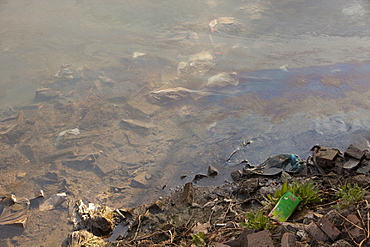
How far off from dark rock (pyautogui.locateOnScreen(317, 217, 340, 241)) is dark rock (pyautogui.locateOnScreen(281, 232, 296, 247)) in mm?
203

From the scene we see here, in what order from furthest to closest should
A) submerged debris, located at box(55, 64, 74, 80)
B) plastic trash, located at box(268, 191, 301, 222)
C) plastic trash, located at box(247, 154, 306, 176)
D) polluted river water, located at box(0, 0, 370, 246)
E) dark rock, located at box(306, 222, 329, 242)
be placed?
submerged debris, located at box(55, 64, 74, 80), polluted river water, located at box(0, 0, 370, 246), plastic trash, located at box(247, 154, 306, 176), plastic trash, located at box(268, 191, 301, 222), dark rock, located at box(306, 222, 329, 242)

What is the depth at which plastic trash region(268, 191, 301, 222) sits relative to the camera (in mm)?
2354

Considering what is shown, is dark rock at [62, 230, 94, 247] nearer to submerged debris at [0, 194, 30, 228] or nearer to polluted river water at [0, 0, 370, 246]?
polluted river water at [0, 0, 370, 246]

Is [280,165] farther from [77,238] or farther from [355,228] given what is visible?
[77,238]

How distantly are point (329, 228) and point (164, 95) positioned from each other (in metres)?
3.42

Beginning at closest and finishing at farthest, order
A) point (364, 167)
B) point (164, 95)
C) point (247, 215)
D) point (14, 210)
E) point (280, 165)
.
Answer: point (247, 215) → point (364, 167) → point (14, 210) → point (280, 165) → point (164, 95)

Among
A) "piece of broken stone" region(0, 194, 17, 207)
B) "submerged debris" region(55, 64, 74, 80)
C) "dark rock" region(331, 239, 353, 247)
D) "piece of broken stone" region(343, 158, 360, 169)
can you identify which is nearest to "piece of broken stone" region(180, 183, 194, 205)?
"dark rock" region(331, 239, 353, 247)

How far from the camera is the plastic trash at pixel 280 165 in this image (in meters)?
3.35

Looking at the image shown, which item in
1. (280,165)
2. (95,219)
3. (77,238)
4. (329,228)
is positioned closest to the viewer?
(329,228)

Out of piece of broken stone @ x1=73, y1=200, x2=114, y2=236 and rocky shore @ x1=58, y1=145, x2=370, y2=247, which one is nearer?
rocky shore @ x1=58, y1=145, x2=370, y2=247

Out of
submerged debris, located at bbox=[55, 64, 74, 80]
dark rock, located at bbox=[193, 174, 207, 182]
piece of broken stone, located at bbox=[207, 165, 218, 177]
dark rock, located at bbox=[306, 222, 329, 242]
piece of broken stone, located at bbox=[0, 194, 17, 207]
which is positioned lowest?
dark rock, located at bbox=[193, 174, 207, 182]

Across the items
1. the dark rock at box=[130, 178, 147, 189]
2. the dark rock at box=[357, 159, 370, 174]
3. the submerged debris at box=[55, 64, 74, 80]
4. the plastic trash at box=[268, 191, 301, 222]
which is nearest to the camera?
the plastic trash at box=[268, 191, 301, 222]

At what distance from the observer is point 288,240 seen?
1897 mm

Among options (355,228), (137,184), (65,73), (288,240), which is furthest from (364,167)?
(65,73)
